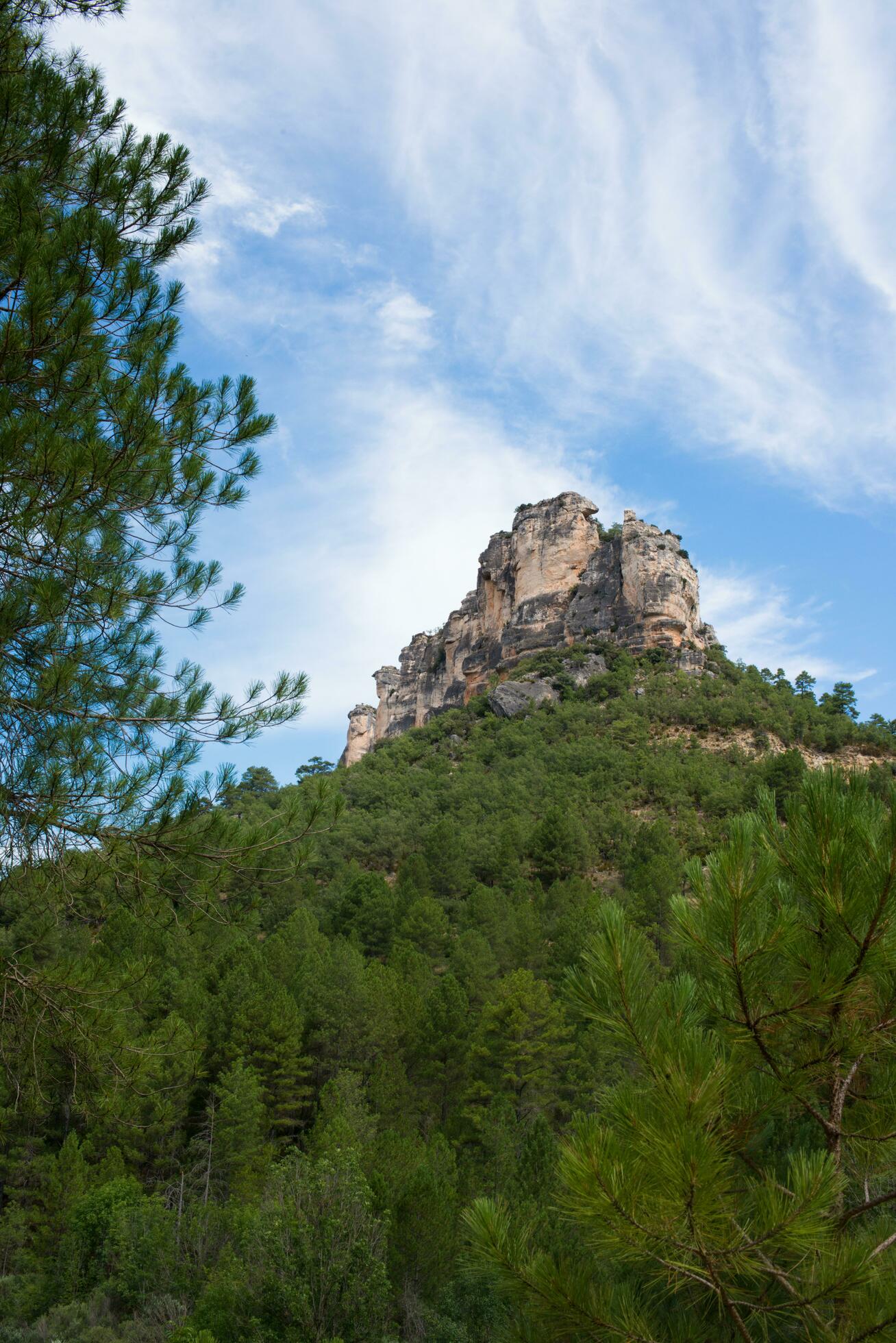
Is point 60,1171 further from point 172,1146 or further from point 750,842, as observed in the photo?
point 750,842

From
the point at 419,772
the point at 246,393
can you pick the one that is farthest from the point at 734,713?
the point at 246,393

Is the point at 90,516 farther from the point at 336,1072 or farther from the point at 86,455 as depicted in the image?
the point at 336,1072

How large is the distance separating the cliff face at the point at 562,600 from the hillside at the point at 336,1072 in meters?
16.5

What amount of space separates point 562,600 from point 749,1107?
186 ft

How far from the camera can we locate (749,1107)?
302cm

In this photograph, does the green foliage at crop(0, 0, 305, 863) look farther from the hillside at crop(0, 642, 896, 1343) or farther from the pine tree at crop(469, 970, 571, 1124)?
the pine tree at crop(469, 970, 571, 1124)

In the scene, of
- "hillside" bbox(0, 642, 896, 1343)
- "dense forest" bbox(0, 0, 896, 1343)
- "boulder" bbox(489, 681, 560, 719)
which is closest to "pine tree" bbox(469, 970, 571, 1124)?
"hillside" bbox(0, 642, 896, 1343)

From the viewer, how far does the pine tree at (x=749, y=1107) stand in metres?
2.47

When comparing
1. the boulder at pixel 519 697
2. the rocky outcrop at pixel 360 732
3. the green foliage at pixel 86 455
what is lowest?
the green foliage at pixel 86 455

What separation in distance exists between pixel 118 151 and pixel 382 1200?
1253 cm

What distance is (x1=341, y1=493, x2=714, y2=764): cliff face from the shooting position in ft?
173

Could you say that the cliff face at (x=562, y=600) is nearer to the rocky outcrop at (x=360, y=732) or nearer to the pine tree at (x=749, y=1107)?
the rocky outcrop at (x=360, y=732)

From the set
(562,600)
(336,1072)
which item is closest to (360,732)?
(562,600)

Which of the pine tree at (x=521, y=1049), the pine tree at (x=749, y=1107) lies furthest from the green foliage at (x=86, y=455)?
the pine tree at (x=521, y=1049)
